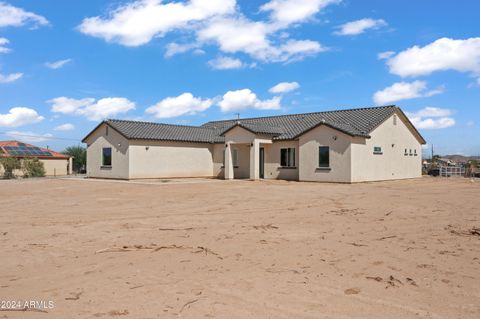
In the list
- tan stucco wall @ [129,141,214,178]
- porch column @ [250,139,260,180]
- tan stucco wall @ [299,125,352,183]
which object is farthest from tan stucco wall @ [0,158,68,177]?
tan stucco wall @ [299,125,352,183]

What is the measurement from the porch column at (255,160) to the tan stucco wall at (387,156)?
6484mm

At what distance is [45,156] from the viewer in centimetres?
4388

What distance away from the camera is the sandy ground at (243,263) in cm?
492

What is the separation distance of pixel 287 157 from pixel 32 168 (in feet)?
75.7

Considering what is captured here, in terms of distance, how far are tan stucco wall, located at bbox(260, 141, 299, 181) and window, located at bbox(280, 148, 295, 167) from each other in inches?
9.3

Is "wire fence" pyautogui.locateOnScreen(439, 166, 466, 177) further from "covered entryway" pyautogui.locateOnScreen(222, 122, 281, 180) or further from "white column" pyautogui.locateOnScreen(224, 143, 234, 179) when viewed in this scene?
"white column" pyautogui.locateOnScreen(224, 143, 234, 179)

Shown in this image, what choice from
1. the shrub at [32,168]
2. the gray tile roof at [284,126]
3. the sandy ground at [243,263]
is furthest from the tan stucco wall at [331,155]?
the shrub at [32,168]

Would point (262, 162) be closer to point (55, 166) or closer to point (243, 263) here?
point (243, 263)

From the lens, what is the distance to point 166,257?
23.4 feet

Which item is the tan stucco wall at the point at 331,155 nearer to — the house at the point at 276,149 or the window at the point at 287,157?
the house at the point at 276,149

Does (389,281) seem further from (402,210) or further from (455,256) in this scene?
(402,210)

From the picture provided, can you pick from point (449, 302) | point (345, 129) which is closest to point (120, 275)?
point (449, 302)

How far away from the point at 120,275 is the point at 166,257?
1153 millimetres

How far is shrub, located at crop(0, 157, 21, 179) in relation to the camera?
113 feet
